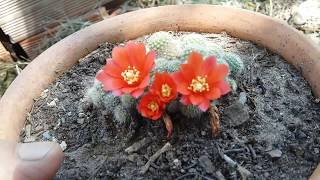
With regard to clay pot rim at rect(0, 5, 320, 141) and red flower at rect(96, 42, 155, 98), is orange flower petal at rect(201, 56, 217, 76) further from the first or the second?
clay pot rim at rect(0, 5, 320, 141)

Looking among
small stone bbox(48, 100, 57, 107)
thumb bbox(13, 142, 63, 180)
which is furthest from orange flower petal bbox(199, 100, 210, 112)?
small stone bbox(48, 100, 57, 107)

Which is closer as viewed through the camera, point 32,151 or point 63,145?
point 32,151

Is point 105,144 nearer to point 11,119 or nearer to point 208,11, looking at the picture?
point 11,119

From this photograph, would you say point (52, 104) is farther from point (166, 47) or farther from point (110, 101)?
point (166, 47)

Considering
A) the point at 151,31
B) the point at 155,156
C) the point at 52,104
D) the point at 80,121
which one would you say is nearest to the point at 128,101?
the point at 155,156

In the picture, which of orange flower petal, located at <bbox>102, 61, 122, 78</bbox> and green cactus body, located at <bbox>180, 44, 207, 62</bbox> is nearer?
orange flower petal, located at <bbox>102, 61, 122, 78</bbox>

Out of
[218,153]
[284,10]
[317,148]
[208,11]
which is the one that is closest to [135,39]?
[208,11]
